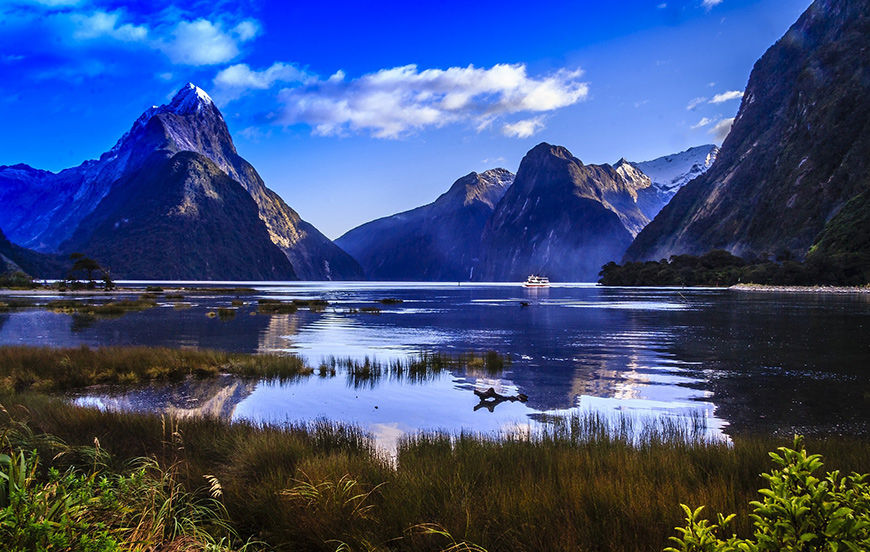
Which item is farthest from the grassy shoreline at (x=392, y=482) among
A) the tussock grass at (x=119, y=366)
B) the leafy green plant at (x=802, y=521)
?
A: the tussock grass at (x=119, y=366)

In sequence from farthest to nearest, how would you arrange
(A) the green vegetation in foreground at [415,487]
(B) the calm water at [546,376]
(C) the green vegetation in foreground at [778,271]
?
(C) the green vegetation in foreground at [778,271] < (B) the calm water at [546,376] < (A) the green vegetation in foreground at [415,487]

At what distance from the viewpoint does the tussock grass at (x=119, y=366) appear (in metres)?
21.5

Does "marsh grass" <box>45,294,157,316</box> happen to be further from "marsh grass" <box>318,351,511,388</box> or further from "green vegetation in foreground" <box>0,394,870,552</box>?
"green vegetation in foreground" <box>0,394,870,552</box>

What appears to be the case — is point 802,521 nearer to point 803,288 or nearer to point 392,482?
point 392,482

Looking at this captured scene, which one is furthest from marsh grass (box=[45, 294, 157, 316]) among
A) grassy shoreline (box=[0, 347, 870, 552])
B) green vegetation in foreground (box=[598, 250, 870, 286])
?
green vegetation in foreground (box=[598, 250, 870, 286])

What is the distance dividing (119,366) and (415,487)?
831 inches

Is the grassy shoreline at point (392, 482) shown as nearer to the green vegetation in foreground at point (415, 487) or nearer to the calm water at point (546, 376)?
the green vegetation in foreground at point (415, 487)

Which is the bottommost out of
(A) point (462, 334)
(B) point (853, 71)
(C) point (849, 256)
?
(A) point (462, 334)

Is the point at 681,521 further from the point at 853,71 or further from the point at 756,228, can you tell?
the point at 853,71

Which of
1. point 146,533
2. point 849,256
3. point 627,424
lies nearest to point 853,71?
point 849,256

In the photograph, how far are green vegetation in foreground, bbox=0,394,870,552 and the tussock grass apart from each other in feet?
36.3

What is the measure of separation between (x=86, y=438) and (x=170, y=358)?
14.6 m

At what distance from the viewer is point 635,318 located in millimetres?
60562

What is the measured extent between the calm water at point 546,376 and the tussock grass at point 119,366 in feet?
6.96
